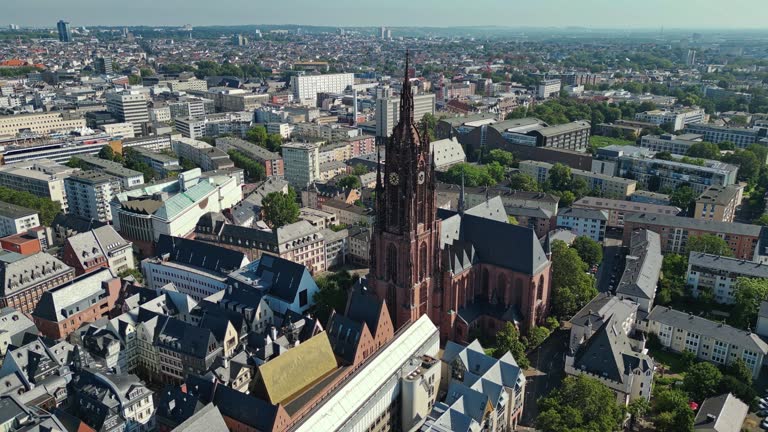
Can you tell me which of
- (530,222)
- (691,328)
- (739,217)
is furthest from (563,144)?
(691,328)

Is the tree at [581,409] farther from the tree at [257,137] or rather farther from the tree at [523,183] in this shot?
the tree at [257,137]

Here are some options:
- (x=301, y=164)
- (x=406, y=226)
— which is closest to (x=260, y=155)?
(x=301, y=164)

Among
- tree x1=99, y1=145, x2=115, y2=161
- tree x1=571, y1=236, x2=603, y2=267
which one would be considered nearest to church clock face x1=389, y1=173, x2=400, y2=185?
tree x1=571, y1=236, x2=603, y2=267

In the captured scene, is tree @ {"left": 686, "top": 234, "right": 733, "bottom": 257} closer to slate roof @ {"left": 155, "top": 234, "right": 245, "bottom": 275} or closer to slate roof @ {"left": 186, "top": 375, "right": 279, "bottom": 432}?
slate roof @ {"left": 155, "top": 234, "right": 245, "bottom": 275}

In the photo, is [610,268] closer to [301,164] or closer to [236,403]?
[236,403]

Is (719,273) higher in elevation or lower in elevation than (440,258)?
lower

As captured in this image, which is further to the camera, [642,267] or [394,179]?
[642,267]
